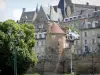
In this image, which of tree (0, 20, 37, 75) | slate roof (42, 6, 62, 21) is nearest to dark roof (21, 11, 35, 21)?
slate roof (42, 6, 62, 21)

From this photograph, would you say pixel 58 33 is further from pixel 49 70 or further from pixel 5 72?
pixel 5 72

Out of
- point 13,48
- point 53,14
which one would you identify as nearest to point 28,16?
point 53,14

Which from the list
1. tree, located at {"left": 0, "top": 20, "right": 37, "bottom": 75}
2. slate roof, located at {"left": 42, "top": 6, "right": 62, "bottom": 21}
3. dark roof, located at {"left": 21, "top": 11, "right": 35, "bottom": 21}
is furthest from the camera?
dark roof, located at {"left": 21, "top": 11, "right": 35, "bottom": 21}

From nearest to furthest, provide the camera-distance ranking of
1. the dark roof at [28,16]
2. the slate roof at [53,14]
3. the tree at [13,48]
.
A: the tree at [13,48] → the slate roof at [53,14] → the dark roof at [28,16]

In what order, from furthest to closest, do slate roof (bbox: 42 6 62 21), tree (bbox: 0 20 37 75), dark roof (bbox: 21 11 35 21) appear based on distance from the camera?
dark roof (bbox: 21 11 35 21)
slate roof (bbox: 42 6 62 21)
tree (bbox: 0 20 37 75)

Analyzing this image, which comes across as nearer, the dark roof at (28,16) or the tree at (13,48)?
the tree at (13,48)

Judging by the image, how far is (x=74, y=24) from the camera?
341 ft

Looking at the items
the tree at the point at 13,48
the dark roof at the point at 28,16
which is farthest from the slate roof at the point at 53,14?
the tree at the point at 13,48

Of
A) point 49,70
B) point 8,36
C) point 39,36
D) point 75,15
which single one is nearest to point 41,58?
point 49,70

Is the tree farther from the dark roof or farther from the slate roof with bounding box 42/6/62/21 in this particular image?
the dark roof

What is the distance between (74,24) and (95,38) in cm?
1577

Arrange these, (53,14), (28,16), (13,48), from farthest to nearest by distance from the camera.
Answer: (28,16), (53,14), (13,48)

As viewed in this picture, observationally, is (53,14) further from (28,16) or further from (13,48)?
(13,48)

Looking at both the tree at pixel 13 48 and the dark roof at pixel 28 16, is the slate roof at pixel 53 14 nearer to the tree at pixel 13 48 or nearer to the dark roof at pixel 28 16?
the dark roof at pixel 28 16
